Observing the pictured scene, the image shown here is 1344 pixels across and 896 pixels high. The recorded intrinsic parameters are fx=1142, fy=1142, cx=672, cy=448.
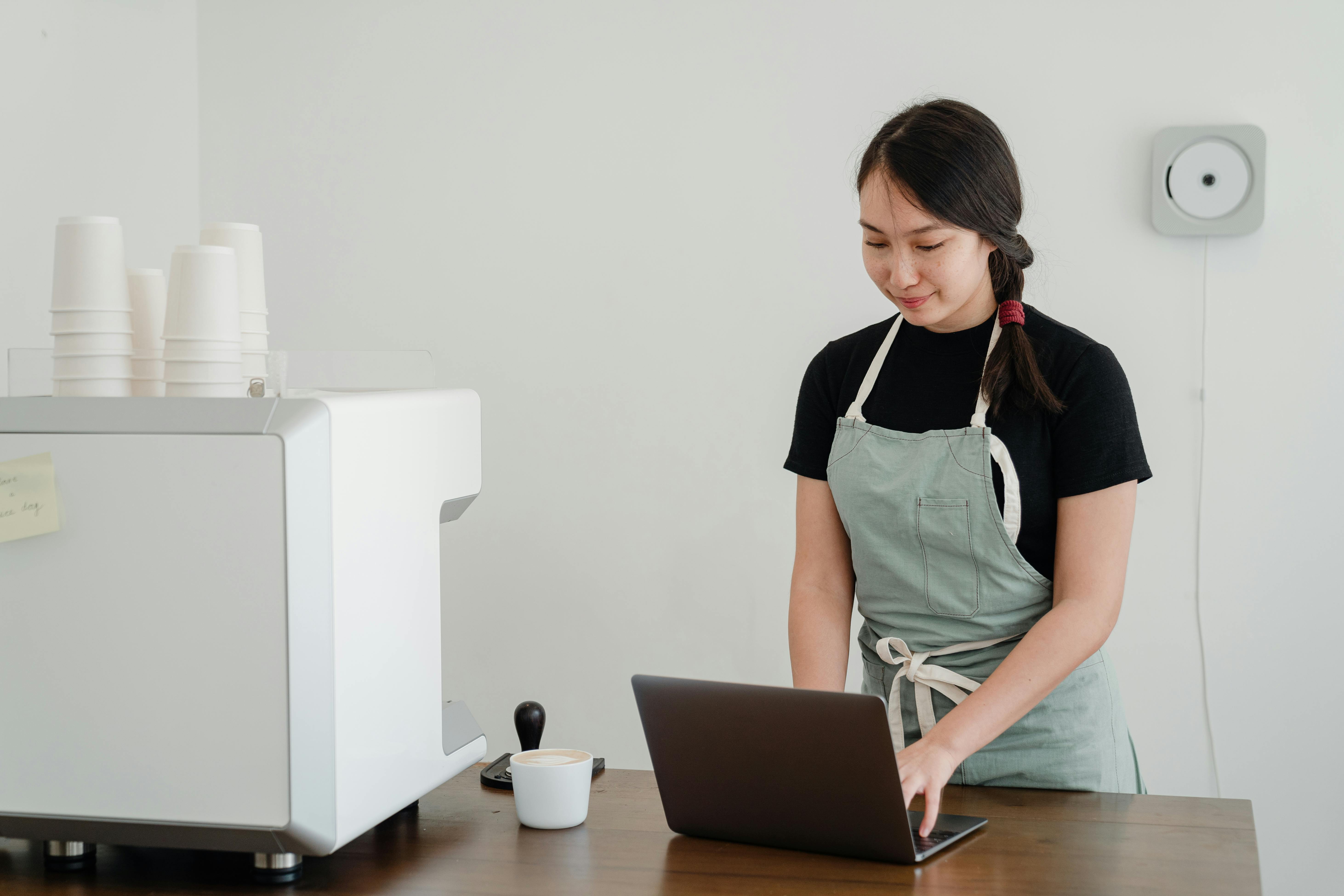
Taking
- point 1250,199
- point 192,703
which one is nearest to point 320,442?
point 192,703

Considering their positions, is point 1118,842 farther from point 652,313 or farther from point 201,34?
point 201,34

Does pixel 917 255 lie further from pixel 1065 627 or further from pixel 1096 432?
pixel 1065 627

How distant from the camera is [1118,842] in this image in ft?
3.34

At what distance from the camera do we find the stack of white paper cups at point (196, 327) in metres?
1.03

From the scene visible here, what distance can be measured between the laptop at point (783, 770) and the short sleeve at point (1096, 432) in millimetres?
429

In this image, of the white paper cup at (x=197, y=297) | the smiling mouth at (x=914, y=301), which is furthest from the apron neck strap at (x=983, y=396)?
the white paper cup at (x=197, y=297)

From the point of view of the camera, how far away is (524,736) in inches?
48.2

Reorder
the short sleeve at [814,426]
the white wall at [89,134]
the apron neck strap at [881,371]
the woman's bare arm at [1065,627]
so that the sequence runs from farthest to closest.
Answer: the white wall at [89,134] → the short sleeve at [814,426] → the apron neck strap at [881,371] → the woman's bare arm at [1065,627]

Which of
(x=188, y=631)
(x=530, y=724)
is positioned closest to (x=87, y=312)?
(x=188, y=631)

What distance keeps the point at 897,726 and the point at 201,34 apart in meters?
2.03

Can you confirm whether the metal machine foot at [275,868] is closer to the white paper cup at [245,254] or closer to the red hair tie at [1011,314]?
the white paper cup at [245,254]

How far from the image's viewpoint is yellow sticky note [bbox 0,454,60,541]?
0.96m

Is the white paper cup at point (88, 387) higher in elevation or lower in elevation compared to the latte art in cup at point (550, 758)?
higher

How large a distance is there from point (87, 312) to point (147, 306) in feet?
0.27
